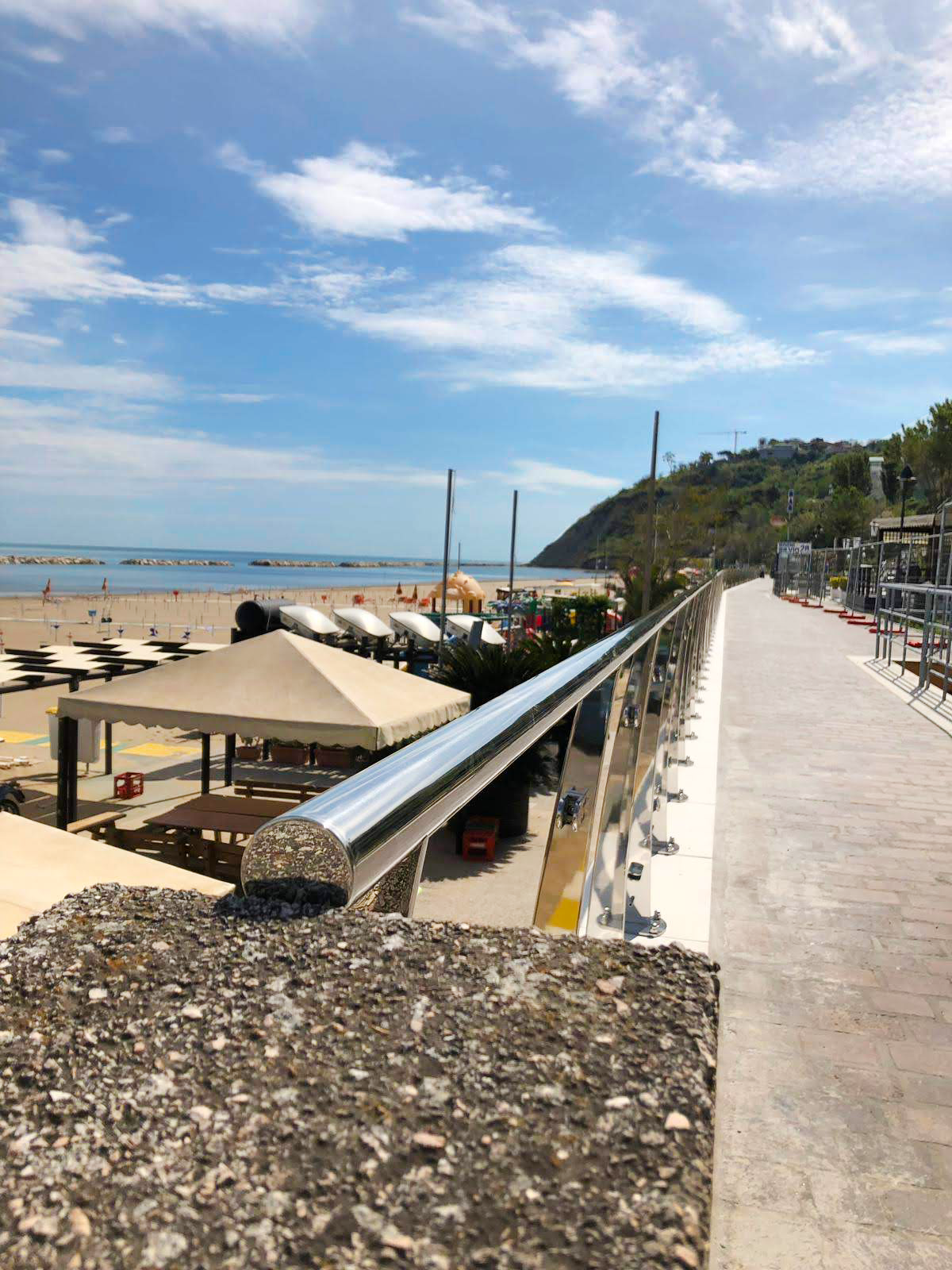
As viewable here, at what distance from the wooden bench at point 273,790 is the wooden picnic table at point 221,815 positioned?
0.63 metres

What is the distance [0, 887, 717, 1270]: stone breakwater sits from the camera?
0.70 m

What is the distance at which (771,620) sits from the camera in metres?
21.4

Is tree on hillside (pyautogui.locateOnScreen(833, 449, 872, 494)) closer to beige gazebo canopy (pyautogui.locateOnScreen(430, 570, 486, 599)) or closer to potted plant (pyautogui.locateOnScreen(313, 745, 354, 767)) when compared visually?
beige gazebo canopy (pyautogui.locateOnScreen(430, 570, 486, 599))

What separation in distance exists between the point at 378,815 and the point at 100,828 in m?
7.99

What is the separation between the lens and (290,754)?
47.3ft

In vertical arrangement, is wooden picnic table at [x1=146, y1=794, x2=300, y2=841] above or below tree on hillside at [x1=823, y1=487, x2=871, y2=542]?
below

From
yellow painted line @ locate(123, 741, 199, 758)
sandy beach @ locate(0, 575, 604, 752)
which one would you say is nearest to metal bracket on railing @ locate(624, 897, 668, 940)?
sandy beach @ locate(0, 575, 604, 752)

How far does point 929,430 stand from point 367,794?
62.7m

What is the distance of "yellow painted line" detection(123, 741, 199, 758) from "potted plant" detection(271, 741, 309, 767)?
1483mm

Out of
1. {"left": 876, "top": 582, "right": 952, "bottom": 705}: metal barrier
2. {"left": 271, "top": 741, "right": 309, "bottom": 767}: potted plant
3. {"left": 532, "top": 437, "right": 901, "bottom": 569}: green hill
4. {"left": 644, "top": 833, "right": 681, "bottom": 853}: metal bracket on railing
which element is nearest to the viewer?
{"left": 644, "top": 833, "right": 681, "bottom": 853}: metal bracket on railing

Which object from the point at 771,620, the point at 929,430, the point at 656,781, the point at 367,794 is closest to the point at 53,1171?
the point at 367,794

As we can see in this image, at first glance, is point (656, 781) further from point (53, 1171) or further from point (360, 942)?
point (53, 1171)

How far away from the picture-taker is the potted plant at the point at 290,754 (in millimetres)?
14211

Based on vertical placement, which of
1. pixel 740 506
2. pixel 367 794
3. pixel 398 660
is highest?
pixel 740 506
